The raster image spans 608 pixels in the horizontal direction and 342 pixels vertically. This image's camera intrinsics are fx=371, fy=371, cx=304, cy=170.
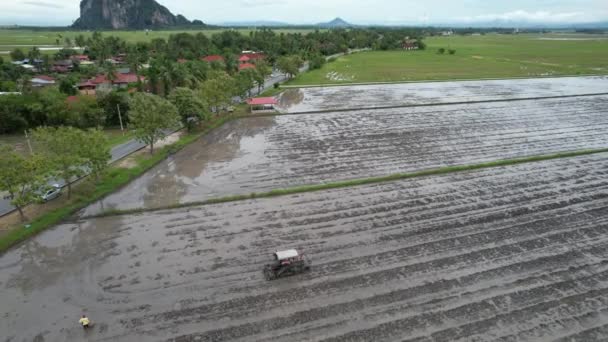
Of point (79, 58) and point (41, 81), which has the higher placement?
point (79, 58)

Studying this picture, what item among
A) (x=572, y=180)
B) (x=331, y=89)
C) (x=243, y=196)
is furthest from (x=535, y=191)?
(x=331, y=89)

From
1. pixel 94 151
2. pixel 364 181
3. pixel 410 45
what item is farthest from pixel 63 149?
pixel 410 45

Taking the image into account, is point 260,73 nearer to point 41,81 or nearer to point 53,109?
point 53,109

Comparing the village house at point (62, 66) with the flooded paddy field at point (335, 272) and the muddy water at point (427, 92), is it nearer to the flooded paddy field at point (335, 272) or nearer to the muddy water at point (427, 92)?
the muddy water at point (427, 92)

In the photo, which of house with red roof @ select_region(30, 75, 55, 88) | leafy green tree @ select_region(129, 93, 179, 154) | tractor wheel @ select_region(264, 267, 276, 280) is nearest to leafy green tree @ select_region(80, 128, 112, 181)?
leafy green tree @ select_region(129, 93, 179, 154)

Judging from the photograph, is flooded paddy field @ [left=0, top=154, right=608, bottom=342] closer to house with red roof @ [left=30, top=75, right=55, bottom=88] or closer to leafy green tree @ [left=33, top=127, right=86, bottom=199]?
leafy green tree @ [left=33, top=127, right=86, bottom=199]
